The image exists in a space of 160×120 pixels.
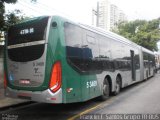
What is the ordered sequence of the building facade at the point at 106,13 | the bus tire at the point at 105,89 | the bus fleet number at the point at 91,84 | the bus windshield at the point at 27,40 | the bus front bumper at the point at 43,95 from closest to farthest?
the bus front bumper at the point at 43,95, the bus windshield at the point at 27,40, the bus fleet number at the point at 91,84, the bus tire at the point at 105,89, the building facade at the point at 106,13

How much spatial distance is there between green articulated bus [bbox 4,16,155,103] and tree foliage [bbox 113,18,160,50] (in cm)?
3019

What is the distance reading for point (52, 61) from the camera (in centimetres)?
686

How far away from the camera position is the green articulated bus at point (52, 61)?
6887 mm

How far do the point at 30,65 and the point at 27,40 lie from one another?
786mm

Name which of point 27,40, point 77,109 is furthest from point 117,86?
point 27,40

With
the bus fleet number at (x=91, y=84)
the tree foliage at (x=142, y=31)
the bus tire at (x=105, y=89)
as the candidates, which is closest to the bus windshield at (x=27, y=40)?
the bus fleet number at (x=91, y=84)

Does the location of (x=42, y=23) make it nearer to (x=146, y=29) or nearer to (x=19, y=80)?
(x=19, y=80)

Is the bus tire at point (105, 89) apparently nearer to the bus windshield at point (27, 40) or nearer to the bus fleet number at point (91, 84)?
the bus fleet number at point (91, 84)

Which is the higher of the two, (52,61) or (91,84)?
(52,61)

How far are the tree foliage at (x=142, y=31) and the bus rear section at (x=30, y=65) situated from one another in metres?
32.0

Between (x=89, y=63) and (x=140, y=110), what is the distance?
2.34 meters

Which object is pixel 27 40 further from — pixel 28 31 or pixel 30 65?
pixel 30 65

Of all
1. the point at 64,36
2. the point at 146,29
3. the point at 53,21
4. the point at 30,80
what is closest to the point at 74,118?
the point at 30,80

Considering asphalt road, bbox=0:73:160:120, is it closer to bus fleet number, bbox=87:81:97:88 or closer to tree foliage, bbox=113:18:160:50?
bus fleet number, bbox=87:81:97:88
